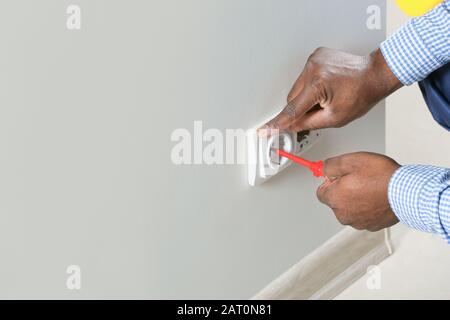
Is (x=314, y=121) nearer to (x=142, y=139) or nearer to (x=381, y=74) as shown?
(x=381, y=74)

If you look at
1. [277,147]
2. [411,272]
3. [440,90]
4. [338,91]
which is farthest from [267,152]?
[411,272]

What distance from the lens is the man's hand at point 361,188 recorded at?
3.61ft

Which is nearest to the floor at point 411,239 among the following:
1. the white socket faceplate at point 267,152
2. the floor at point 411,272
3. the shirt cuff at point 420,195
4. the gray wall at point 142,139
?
the floor at point 411,272

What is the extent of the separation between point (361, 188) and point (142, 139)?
1.02 feet

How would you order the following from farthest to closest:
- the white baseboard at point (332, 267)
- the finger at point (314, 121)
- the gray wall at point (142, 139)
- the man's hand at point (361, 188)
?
the white baseboard at point (332, 267), the finger at point (314, 121), the man's hand at point (361, 188), the gray wall at point (142, 139)

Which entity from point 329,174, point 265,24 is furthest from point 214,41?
point 329,174

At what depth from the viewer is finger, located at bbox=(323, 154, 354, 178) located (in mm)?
1118

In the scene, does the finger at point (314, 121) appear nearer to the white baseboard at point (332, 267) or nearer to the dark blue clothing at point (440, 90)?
the dark blue clothing at point (440, 90)

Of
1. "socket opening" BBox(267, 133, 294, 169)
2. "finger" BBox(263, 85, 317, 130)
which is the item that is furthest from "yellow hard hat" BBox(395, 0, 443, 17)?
"socket opening" BBox(267, 133, 294, 169)

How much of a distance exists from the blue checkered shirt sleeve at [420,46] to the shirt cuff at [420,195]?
0.17m

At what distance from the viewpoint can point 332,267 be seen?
1.55 metres

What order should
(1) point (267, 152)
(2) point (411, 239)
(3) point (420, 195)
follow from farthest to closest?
(2) point (411, 239)
(1) point (267, 152)
(3) point (420, 195)

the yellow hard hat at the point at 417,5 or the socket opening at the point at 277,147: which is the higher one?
the yellow hard hat at the point at 417,5
